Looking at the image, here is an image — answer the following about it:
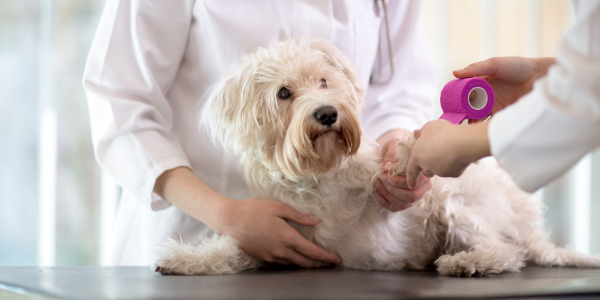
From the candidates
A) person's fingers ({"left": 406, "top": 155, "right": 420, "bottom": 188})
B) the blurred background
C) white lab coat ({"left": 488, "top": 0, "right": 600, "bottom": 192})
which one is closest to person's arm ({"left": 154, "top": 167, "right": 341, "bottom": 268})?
person's fingers ({"left": 406, "top": 155, "right": 420, "bottom": 188})

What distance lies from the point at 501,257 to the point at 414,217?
274mm

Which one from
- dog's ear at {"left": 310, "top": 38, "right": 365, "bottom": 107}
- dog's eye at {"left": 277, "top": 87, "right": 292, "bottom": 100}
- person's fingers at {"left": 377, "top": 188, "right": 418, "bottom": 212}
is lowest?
person's fingers at {"left": 377, "top": 188, "right": 418, "bottom": 212}

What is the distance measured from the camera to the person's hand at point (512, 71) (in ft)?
3.28

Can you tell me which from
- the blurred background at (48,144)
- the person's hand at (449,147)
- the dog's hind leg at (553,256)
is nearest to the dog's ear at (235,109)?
the person's hand at (449,147)

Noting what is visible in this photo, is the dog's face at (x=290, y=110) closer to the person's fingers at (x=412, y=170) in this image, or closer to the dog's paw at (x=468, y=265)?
the person's fingers at (x=412, y=170)

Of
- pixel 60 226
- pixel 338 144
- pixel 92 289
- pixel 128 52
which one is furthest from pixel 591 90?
pixel 60 226

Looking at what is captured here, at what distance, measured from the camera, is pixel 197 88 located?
150 cm

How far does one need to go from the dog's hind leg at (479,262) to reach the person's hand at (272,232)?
32cm

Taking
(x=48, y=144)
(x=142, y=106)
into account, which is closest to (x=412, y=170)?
(x=142, y=106)

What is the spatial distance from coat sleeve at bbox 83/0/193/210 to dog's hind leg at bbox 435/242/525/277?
2.75 feet

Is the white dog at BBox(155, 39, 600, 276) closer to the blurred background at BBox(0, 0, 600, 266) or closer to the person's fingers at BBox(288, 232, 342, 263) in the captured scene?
the person's fingers at BBox(288, 232, 342, 263)

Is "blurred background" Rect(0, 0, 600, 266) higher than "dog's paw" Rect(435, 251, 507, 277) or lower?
higher

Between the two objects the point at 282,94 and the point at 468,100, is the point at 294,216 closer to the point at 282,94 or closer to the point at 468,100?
the point at 282,94

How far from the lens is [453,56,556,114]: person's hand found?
999 mm
